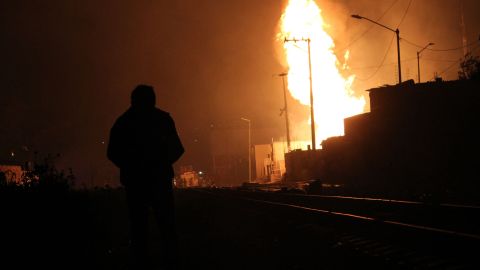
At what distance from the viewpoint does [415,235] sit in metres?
8.85

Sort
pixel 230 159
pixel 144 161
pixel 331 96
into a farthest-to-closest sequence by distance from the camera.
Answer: pixel 230 159 → pixel 331 96 → pixel 144 161

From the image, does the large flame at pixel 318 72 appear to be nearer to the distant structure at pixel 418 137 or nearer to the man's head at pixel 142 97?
the distant structure at pixel 418 137

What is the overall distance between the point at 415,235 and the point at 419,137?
3372 cm

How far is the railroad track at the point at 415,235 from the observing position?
23.4 ft

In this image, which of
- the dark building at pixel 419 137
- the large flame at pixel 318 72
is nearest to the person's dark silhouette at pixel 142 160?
the dark building at pixel 419 137

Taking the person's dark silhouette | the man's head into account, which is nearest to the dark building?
the person's dark silhouette

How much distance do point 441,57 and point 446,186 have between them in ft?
245

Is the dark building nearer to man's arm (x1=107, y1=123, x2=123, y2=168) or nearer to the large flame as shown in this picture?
the large flame

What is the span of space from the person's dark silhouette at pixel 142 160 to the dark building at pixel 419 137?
28509 millimetres

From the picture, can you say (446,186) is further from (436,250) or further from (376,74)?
(376,74)

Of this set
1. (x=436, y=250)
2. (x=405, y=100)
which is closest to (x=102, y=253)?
(x=436, y=250)

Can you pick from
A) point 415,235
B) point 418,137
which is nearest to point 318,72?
point 418,137

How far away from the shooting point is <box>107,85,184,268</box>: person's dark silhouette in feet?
21.6

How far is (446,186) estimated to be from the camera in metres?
30.7
